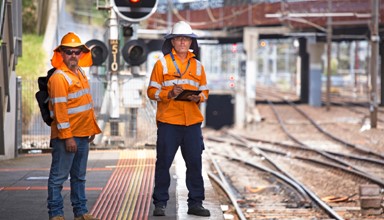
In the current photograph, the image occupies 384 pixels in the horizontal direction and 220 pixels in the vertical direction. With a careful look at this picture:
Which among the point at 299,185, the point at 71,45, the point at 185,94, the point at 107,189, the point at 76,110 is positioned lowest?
the point at 299,185

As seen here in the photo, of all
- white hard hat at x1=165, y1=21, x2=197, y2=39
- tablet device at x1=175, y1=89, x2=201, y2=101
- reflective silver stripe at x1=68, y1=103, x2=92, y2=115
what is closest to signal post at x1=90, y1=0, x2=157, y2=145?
white hard hat at x1=165, y1=21, x2=197, y2=39

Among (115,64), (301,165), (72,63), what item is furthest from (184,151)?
(301,165)

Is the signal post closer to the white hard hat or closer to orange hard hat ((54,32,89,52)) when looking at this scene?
the white hard hat

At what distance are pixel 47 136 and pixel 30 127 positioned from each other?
6.61 ft

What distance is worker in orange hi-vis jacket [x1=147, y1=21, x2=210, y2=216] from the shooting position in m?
8.72

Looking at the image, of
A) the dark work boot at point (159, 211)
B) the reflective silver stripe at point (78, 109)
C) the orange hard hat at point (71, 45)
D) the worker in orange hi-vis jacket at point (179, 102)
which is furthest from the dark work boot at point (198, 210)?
the orange hard hat at point (71, 45)

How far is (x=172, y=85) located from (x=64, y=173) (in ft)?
4.52

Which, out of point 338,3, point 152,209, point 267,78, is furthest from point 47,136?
point 267,78

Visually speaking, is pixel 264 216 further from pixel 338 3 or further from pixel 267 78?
pixel 267 78

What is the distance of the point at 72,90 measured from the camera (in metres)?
8.27

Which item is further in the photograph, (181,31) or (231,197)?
(231,197)

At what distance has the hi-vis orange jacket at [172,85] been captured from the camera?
8719mm

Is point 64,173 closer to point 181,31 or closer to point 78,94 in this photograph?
point 78,94

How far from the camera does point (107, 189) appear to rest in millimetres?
11492
